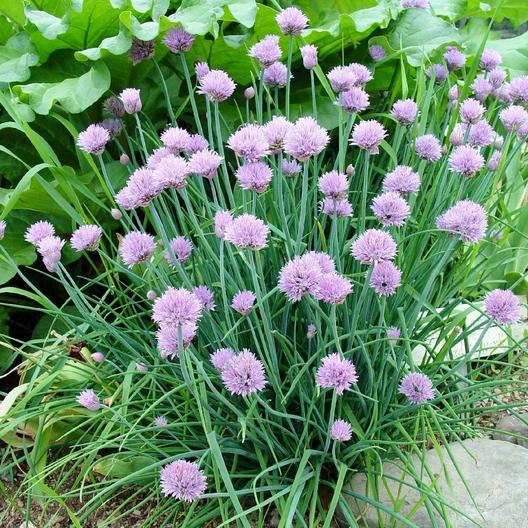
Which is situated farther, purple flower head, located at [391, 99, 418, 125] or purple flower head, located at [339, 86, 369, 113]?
purple flower head, located at [391, 99, 418, 125]

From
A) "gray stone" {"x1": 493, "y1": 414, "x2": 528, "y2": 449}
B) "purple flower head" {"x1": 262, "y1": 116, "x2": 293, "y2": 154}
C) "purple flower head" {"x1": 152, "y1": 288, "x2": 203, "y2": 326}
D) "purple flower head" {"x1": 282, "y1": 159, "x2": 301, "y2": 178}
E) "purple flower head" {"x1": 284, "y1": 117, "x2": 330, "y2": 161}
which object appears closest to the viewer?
"purple flower head" {"x1": 152, "y1": 288, "x2": 203, "y2": 326}

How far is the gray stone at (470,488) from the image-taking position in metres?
1.43

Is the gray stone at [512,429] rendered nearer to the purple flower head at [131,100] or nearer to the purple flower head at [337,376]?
the purple flower head at [337,376]

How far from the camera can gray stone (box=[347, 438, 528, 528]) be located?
4.69 feet

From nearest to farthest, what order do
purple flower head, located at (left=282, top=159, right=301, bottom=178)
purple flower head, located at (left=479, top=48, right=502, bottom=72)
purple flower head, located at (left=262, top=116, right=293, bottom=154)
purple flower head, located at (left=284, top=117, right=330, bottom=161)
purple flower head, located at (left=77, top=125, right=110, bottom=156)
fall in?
1. purple flower head, located at (left=284, top=117, right=330, bottom=161)
2. purple flower head, located at (left=262, top=116, right=293, bottom=154)
3. purple flower head, located at (left=77, top=125, right=110, bottom=156)
4. purple flower head, located at (left=282, top=159, right=301, bottom=178)
5. purple flower head, located at (left=479, top=48, right=502, bottom=72)

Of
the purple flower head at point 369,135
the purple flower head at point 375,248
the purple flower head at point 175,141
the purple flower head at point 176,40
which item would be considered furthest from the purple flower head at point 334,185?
the purple flower head at point 176,40

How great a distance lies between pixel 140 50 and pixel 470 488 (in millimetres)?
1437

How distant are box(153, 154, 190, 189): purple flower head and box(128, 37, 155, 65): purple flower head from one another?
79 centimetres

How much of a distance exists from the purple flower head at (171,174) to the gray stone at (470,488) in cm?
74

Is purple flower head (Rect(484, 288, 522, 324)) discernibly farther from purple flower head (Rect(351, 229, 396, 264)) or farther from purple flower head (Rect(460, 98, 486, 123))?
purple flower head (Rect(460, 98, 486, 123))

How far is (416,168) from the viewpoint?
1896 mm

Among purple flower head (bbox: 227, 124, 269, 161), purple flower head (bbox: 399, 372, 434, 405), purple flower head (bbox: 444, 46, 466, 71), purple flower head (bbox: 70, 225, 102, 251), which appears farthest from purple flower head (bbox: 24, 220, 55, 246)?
purple flower head (bbox: 444, 46, 466, 71)

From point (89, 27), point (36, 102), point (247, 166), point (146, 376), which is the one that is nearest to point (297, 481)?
point (146, 376)

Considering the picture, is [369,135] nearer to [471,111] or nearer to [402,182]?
[402,182]
